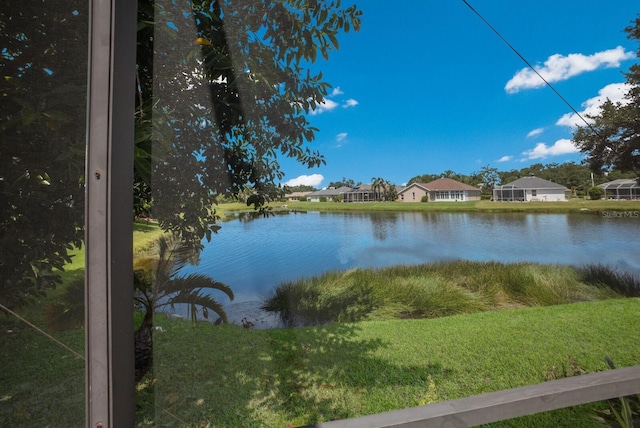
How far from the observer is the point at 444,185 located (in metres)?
1.71

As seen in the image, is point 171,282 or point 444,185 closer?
point 171,282

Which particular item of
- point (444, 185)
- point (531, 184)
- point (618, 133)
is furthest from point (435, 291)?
point (618, 133)

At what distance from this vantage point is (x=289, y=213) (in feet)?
4.48

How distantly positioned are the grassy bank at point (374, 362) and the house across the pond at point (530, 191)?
77 centimetres

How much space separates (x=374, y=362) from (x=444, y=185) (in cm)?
108

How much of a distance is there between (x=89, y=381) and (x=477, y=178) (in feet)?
6.11

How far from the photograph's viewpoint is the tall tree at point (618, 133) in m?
1.41

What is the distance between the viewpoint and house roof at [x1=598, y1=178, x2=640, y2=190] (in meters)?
1.54

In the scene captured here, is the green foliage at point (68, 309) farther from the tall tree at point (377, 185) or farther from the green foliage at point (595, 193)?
the green foliage at point (595, 193)

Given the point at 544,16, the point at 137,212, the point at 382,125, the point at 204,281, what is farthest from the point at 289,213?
the point at 544,16

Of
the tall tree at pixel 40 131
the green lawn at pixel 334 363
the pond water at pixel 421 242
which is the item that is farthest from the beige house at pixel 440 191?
the tall tree at pixel 40 131

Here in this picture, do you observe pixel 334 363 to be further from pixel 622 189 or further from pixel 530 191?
pixel 622 189

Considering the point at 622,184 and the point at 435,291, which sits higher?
the point at 622,184

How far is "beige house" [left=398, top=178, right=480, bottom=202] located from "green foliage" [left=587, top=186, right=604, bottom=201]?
1.98 feet
